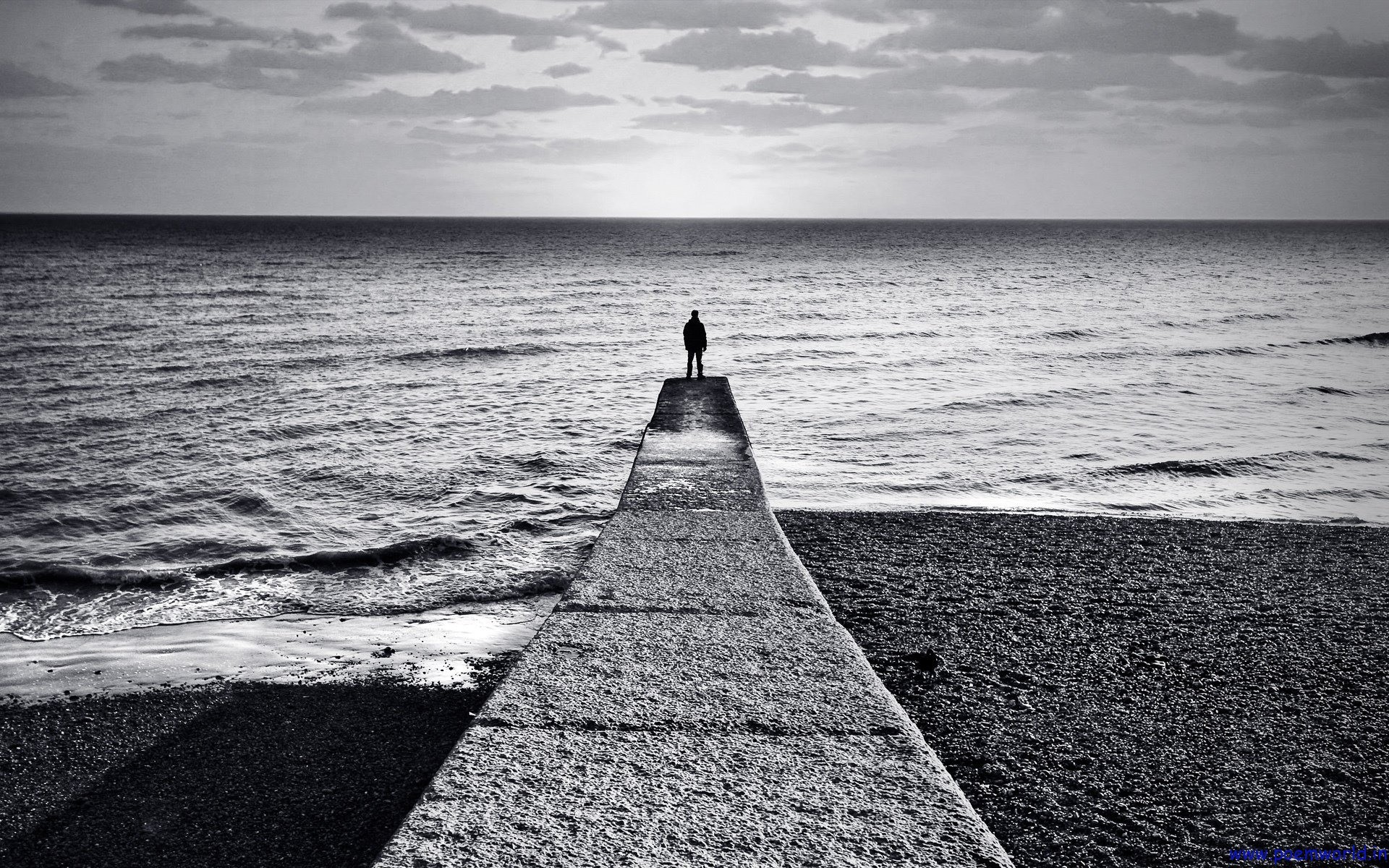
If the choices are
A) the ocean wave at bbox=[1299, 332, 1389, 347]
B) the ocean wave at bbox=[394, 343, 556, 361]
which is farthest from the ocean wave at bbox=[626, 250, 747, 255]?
the ocean wave at bbox=[1299, 332, 1389, 347]

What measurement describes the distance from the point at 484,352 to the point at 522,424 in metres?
10.0

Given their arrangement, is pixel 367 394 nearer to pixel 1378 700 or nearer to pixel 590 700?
pixel 590 700

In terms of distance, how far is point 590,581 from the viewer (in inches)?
250

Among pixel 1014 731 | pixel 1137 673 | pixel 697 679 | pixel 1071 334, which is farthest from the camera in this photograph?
pixel 1071 334

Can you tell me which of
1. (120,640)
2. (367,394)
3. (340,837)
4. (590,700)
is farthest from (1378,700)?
(367,394)

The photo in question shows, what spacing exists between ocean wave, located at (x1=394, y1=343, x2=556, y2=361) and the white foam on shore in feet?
60.1

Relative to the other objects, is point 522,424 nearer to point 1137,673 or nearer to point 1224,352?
point 1137,673

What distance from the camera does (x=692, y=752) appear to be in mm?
4047

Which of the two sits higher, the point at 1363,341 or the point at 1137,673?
the point at 1363,341

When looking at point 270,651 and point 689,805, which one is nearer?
point 689,805

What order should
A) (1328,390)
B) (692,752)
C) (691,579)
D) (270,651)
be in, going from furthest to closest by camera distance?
(1328,390)
(270,651)
(691,579)
(692,752)

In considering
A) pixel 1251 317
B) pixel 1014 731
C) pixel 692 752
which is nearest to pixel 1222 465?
pixel 1014 731

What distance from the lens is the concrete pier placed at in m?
3.38

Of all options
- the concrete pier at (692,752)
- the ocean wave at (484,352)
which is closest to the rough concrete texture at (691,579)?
the concrete pier at (692,752)
